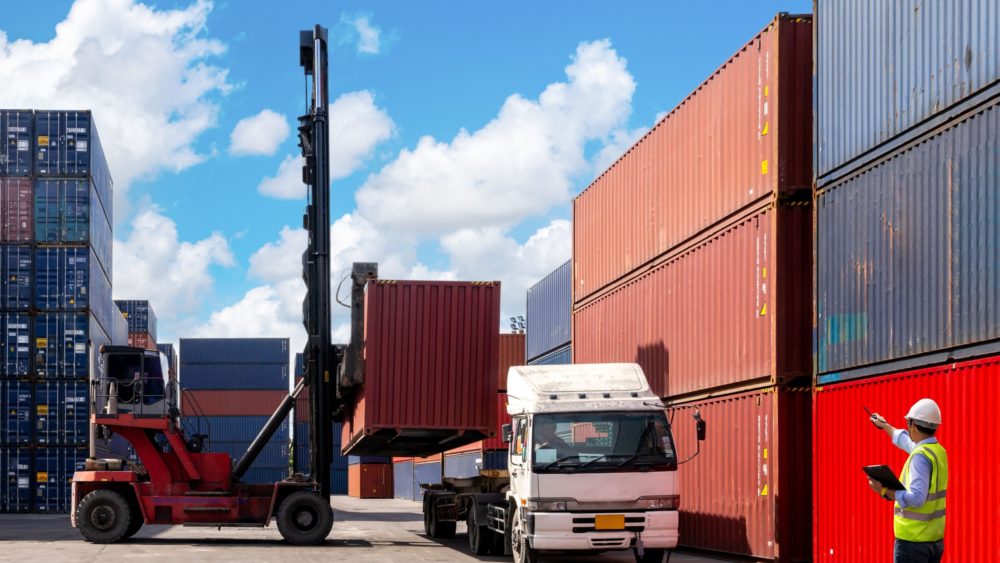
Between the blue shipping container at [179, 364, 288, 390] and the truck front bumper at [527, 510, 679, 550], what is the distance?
63790 mm

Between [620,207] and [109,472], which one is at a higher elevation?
[620,207]

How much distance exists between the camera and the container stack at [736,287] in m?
15.4

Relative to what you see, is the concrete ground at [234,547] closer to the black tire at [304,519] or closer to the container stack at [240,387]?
the black tire at [304,519]

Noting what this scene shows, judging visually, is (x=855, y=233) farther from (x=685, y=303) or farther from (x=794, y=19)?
(x=685, y=303)

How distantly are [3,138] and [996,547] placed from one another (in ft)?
104

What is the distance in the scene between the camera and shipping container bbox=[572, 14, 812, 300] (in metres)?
15.7

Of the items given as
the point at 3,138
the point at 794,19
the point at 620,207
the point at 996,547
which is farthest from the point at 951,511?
the point at 3,138

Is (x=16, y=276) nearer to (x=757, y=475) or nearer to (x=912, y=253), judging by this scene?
(x=757, y=475)

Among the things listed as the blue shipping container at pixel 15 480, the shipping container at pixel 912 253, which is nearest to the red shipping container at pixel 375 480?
the blue shipping container at pixel 15 480

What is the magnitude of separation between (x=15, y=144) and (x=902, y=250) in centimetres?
2935

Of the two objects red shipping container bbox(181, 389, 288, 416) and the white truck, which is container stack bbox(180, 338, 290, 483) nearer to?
red shipping container bbox(181, 389, 288, 416)

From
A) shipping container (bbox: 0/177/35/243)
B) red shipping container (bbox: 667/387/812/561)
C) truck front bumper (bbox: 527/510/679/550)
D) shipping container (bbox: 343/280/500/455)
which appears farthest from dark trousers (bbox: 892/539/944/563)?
shipping container (bbox: 0/177/35/243)

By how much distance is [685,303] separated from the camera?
60.7 feet

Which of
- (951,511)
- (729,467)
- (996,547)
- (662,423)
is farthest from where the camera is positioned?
(729,467)
